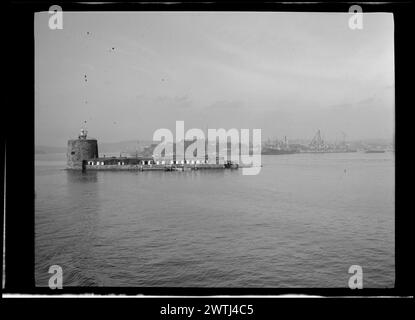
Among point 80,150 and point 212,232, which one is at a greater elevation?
point 80,150

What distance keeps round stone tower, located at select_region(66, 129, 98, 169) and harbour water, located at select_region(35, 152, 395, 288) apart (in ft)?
5.17

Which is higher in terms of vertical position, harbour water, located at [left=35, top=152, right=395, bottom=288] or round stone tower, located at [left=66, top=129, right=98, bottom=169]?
round stone tower, located at [left=66, top=129, right=98, bottom=169]

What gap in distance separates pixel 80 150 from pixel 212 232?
35.5 feet

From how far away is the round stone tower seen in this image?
19.8 meters

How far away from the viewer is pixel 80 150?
20.3 m

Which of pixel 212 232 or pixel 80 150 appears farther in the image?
pixel 80 150

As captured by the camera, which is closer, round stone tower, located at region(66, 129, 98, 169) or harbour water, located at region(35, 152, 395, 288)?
harbour water, located at region(35, 152, 395, 288)

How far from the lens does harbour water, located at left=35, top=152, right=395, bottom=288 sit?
916 centimetres

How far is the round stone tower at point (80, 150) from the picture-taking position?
64.8 feet

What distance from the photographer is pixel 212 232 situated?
13945 millimetres

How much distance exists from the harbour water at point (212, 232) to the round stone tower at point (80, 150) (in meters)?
1.58
